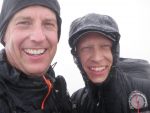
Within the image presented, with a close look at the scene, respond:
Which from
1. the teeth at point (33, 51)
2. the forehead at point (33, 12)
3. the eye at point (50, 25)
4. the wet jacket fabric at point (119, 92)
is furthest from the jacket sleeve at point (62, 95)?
the forehead at point (33, 12)

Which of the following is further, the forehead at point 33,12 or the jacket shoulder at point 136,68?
the jacket shoulder at point 136,68

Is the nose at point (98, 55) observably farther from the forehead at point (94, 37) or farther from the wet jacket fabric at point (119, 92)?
the wet jacket fabric at point (119, 92)

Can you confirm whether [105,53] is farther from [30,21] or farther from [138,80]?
[30,21]

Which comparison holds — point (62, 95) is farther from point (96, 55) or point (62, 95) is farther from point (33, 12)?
point (33, 12)

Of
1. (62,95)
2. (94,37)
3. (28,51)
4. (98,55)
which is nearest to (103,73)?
(98,55)

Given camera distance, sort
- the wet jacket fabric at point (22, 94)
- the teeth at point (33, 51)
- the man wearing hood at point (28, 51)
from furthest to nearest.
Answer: the teeth at point (33, 51) → the man wearing hood at point (28, 51) → the wet jacket fabric at point (22, 94)

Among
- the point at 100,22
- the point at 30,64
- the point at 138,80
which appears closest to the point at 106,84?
the point at 138,80

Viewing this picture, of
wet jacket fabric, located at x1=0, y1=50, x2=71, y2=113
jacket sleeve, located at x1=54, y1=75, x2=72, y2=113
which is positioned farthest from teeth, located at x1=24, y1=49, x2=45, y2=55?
jacket sleeve, located at x1=54, y1=75, x2=72, y2=113
